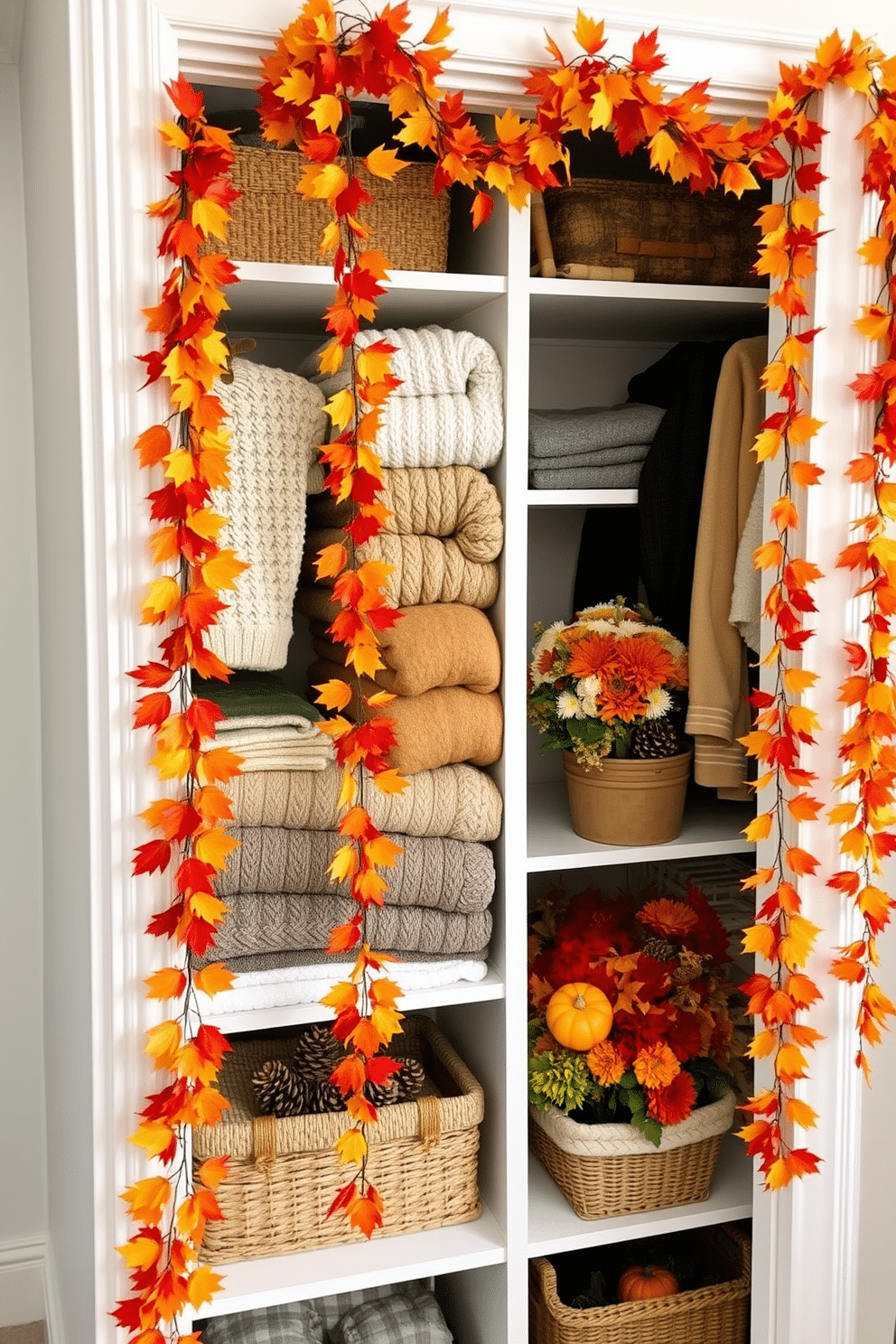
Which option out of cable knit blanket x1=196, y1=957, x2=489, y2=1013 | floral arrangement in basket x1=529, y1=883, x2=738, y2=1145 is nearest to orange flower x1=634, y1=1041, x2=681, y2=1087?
floral arrangement in basket x1=529, y1=883, x2=738, y2=1145

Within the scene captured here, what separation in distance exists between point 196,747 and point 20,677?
1119mm

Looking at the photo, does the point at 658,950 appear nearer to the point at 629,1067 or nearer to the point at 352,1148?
the point at 629,1067

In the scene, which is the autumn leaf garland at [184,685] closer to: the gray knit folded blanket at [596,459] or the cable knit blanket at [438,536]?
the cable knit blanket at [438,536]

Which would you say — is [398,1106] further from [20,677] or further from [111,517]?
[20,677]

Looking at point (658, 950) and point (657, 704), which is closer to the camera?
point (657, 704)

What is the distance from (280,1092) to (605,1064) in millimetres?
500

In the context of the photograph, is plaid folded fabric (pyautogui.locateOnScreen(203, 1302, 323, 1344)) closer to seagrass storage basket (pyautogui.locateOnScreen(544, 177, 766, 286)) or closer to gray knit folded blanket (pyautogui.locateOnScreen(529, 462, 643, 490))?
gray knit folded blanket (pyautogui.locateOnScreen(529, 462, 643, 490))

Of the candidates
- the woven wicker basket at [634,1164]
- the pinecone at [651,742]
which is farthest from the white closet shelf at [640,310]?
the woven wicker basket at [634,1164]

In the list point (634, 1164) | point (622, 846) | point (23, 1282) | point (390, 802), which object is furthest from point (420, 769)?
point (23, 1282)

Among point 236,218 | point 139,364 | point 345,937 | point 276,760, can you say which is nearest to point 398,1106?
point 345,937

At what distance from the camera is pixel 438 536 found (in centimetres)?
170

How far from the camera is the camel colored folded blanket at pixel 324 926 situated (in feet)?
5.29

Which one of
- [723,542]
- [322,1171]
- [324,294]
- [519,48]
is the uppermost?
[519,48]

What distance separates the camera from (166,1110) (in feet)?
4.45
